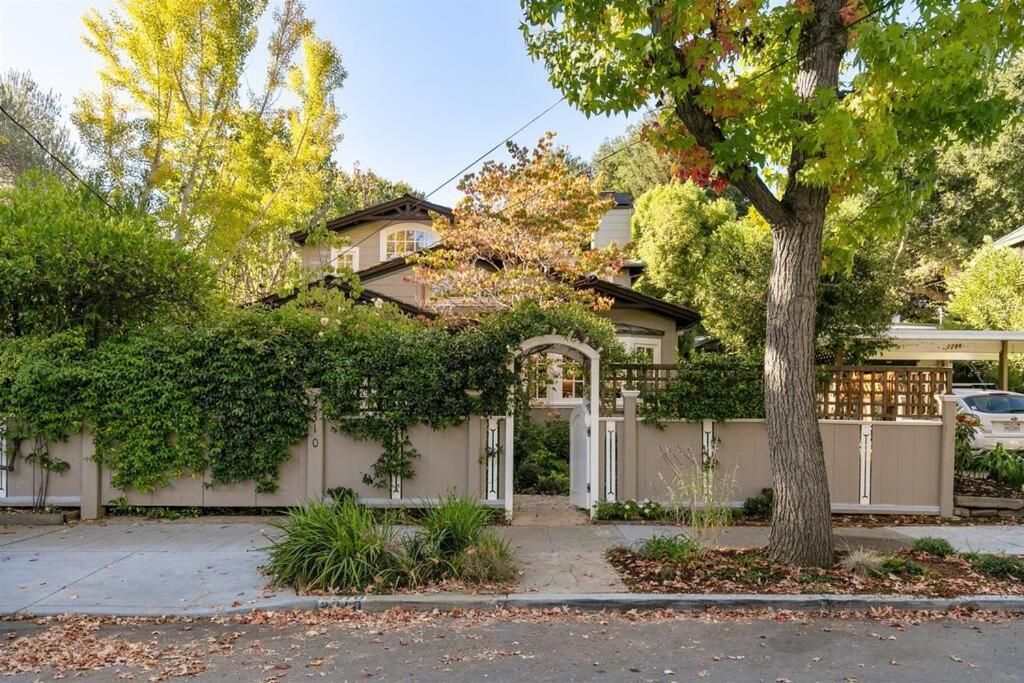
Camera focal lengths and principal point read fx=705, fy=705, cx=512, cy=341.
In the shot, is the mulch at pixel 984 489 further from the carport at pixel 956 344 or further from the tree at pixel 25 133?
the tree at pixel 25 133

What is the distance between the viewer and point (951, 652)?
5133mm

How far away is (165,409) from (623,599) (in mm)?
6392

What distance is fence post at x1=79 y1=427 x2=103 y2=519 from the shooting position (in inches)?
359

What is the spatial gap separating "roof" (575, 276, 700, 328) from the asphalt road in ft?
34.8

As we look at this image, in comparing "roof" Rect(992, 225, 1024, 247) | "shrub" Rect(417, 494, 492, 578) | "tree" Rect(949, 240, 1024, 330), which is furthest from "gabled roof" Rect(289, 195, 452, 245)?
"roof" Rect(992, 225, 1024, 247)

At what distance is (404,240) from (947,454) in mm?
14289

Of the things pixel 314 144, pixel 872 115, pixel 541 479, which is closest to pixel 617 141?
pixel 314 144

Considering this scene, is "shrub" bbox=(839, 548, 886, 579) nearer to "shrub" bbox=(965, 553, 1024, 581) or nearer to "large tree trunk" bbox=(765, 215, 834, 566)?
"large tree trunk" bbox=(765, 215, 834, 566)

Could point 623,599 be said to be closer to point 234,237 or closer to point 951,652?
point 951,652

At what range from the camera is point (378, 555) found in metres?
6.49

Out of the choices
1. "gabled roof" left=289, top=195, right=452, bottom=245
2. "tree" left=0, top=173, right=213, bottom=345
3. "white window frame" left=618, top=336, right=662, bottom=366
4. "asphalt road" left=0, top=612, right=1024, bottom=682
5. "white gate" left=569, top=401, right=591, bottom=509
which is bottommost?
"asphalt road" left=0, top=612, right=1024, bottom=682

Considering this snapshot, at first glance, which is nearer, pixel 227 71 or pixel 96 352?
pixel 96 352

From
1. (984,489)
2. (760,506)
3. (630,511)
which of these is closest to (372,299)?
(630,511)

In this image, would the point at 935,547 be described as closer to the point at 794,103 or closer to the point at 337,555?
the point at 794,103
